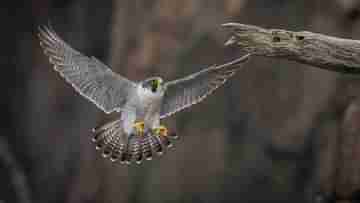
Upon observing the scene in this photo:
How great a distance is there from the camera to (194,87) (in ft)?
18.1

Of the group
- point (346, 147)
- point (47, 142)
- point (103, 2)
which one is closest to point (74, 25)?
point (103, 2)

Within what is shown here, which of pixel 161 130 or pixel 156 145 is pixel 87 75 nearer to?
pixel 161 130

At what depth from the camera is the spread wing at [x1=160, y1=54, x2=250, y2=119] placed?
17.5ft

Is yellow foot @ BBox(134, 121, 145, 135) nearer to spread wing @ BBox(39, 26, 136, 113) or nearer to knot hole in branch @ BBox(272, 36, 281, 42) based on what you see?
spread wing @ BBox(39, 26, 136, 113)

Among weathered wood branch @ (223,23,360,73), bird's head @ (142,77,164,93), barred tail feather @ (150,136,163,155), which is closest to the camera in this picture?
weathered wood branch @ (223,23,360,73)

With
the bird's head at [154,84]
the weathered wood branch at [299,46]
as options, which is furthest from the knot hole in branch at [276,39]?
the bird's head at [154,84]

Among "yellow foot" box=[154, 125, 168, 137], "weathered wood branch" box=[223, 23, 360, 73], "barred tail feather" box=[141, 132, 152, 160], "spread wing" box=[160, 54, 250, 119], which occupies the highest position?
"weathered wood branch" box=[223, 23, 360, 73]

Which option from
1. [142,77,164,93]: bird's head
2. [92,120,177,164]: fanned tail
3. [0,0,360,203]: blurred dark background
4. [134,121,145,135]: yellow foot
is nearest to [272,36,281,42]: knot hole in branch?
[142,77,164,93]: bird's head

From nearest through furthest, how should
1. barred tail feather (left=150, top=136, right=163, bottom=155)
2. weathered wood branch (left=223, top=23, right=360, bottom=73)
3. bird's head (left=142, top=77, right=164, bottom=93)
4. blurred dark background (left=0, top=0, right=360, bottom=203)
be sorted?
weathered wood branch (left=223, top=23, right=360, bottom=73) < bird's head (left=142, top=77, right=164, bottom=93) < barred tail feather (left=150, top=136, right=163, bottom=155) < blurred dark background (left=0, top=0, right=360, bottom=203)

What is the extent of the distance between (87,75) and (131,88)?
13.5 inches

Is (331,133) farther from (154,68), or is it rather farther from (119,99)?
(119,99)

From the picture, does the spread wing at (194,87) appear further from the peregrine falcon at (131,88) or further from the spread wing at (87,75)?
the spread wing at (87,75)

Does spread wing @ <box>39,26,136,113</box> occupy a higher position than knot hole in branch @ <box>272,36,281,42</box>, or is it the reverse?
knot hole in branch @ <box>272,36,281,42</box>

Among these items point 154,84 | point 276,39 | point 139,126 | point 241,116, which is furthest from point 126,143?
point 241,116
